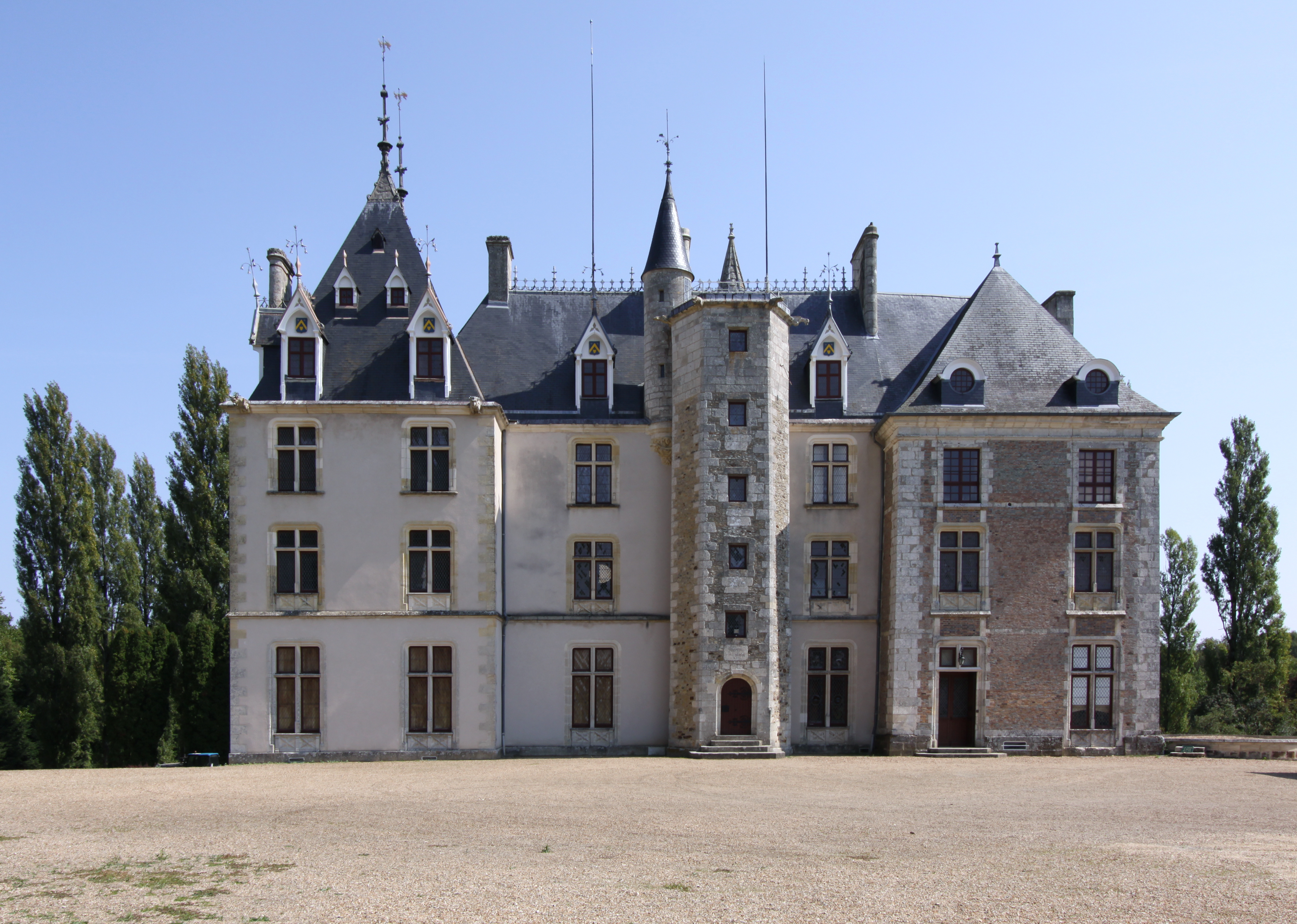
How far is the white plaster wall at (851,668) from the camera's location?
27516 millimetres

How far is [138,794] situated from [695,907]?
39.5 feet

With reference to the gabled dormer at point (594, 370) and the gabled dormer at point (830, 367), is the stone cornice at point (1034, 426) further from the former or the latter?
the gabled dormer at point (594, 370)

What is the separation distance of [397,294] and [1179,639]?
1210 inches

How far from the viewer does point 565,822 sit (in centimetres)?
1497

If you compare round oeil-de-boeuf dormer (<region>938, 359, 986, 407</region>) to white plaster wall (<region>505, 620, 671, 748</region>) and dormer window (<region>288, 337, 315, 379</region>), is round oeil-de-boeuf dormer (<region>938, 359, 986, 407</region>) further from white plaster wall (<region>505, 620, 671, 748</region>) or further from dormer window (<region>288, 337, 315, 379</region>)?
dormer window (<region>288, 337, 315, 379</region>)

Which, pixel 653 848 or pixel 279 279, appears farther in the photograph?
pixel 279 279

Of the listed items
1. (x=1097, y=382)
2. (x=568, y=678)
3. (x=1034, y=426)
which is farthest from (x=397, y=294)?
(x=1097, y=382)

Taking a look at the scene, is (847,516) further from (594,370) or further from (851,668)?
(594,370)

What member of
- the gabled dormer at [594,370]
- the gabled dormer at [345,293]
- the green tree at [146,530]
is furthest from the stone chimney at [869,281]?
the green tree at [146,530]

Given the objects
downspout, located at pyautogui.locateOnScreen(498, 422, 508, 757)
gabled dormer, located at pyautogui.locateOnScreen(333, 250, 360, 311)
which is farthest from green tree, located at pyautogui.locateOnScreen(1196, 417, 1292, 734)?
gabled dormer, located at pyautogui.locateOnScreen(333, 250, 360, 311)

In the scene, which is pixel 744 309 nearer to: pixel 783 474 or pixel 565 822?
pixel 783 474

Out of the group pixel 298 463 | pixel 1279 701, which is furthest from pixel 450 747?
pixel 1279 701

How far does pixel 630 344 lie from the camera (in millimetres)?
30422

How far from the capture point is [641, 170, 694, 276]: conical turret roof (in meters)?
29.0
